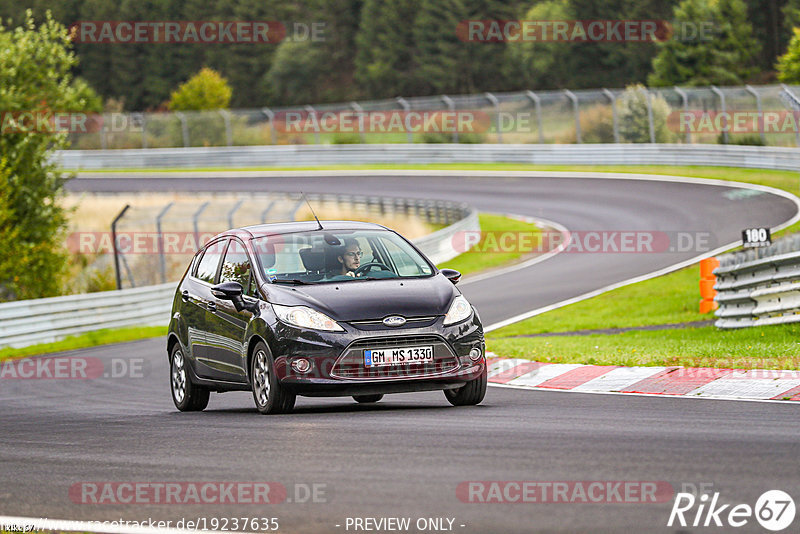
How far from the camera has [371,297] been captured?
955cm

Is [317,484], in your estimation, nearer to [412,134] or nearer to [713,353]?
[713,353]

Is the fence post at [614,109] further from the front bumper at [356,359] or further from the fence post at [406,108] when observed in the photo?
the front bumper at [356,359]

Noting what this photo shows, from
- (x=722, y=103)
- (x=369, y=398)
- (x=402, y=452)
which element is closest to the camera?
(x=402, y=452)

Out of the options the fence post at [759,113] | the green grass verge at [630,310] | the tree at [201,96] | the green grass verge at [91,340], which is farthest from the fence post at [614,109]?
the tree at [201,96]

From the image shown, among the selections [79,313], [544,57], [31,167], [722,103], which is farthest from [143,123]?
[544,57]

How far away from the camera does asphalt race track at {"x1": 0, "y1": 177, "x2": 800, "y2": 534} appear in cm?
575

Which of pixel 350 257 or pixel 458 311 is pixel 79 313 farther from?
pixel 458 311

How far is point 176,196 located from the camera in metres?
46.9

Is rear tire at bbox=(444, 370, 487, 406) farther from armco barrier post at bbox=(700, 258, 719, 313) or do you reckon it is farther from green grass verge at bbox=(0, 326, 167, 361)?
green grass verge at bbox=(0, 326, 167, 361)

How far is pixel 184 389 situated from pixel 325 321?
2732 mm

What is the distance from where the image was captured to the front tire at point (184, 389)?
11.4m

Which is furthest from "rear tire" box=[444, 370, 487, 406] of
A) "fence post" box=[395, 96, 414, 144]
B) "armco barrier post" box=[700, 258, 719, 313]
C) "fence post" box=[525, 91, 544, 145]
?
"fence post" box=[395, 96, 414, 144]

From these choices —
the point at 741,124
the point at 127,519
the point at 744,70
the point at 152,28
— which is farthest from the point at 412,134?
the point at 152,28

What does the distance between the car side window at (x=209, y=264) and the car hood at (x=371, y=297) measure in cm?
138
